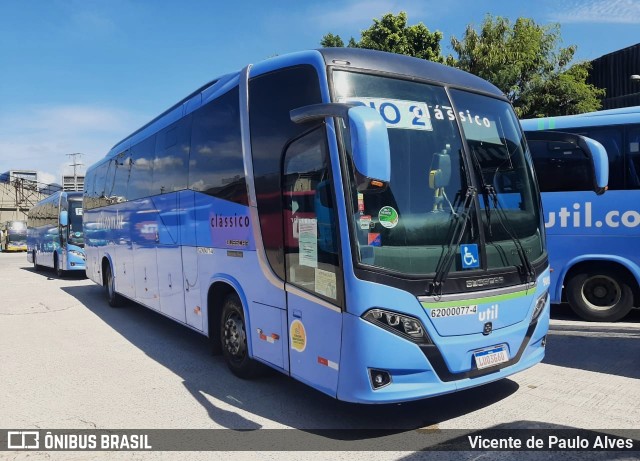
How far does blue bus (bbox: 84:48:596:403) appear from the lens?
12.7 ft

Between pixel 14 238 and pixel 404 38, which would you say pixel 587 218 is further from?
pixel 14 238

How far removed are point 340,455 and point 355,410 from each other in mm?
915

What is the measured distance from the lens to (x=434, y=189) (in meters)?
4.18

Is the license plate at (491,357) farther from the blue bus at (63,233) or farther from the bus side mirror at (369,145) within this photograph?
the blue bus at (63,233)

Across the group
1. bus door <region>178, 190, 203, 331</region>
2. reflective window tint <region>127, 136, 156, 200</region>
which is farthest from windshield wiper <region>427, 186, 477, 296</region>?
reflective window tint <region>127, 136, 156, 200</region>

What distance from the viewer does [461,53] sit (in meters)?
18.3

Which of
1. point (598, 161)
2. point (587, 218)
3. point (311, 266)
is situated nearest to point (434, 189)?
point (311, 266)

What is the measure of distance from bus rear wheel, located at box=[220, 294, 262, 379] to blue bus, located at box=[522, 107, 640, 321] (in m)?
5.39

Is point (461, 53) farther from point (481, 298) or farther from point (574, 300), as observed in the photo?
point (481, 298)

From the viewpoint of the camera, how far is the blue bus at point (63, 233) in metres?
17.8

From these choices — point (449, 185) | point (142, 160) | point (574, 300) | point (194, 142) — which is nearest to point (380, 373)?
point (449, 185)

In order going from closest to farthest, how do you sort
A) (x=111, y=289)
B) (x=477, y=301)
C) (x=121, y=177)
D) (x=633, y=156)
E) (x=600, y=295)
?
(x=477, y=301) < (x=633, y=156) < (x=600, y=295) < (x=121, y=177) < (x=111, y=289)

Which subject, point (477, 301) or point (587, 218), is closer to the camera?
point (477, 301)

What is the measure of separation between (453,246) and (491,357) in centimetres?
98
